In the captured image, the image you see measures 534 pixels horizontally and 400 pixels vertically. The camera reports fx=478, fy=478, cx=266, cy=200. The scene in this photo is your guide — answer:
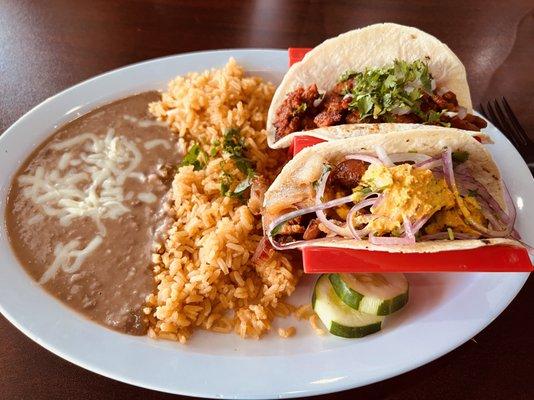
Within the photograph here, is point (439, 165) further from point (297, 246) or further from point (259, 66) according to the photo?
point (259, 66)

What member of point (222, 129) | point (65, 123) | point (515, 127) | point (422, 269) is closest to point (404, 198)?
point (422, 269)

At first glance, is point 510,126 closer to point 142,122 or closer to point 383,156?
point 383,156

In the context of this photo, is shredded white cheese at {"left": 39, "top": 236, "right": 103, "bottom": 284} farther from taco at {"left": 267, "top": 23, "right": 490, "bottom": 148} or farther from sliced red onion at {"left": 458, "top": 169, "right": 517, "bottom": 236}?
sliced red onion at {"left": 458, "top": 169, "right": 517, "bottom": 236}

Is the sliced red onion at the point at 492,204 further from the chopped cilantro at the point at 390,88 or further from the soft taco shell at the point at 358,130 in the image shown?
the chopped cilantro at the point at 390,88

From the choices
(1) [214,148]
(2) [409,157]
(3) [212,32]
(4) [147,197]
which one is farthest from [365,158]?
(3) [212,32]

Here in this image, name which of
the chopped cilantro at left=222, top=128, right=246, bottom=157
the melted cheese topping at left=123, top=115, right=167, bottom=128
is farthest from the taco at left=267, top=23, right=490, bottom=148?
the melted cheese topping at left=123, top=115, right=167, bottom=128

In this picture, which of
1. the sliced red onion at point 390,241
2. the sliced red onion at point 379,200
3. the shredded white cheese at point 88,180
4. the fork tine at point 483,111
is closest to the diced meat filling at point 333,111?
the fork tine at point 483,111
